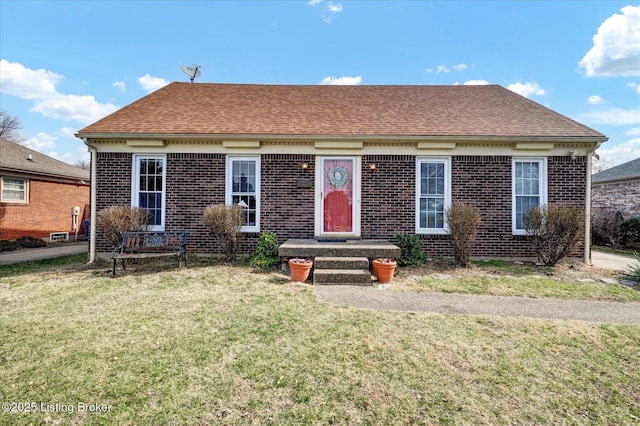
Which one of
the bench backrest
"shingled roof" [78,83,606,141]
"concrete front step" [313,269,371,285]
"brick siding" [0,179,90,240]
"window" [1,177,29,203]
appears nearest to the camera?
"concrete front step" [313,269,371,285]

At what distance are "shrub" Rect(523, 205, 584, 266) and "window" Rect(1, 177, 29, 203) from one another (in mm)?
17817

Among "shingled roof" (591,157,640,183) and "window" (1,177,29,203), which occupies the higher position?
"shingled roof" (591,157,640,183)

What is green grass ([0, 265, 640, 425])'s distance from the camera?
2410 millimetres

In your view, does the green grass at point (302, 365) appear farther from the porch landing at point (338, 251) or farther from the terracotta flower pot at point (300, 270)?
the porch landing at point (338, 251)

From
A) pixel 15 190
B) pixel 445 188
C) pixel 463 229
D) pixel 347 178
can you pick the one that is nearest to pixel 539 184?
pixel 445 188

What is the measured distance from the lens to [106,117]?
859 cm

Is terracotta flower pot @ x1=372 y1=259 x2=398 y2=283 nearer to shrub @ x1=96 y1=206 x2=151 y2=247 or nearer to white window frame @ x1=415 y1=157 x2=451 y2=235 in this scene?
white window frame @ x1=415 y1=157 x2=451 y2=235

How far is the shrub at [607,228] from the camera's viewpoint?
12.5 metres

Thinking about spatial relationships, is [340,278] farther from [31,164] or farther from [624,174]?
[624,174]

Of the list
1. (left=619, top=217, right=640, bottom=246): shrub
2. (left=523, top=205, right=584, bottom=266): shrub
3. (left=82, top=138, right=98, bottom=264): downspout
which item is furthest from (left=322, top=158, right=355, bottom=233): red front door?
(left=619, top=217, right=640, bottom=246): shrub

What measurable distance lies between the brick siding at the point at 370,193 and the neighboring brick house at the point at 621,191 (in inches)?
343

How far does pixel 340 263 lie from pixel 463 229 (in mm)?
3162

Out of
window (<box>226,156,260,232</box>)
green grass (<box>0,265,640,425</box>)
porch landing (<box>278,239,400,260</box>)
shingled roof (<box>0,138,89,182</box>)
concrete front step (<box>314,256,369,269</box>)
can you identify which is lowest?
green grass (<box>0,265,640,425</box>)

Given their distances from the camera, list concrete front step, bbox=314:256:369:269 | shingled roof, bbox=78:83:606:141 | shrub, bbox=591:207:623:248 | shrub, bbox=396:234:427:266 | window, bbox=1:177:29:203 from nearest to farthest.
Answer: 1. concrete front step, bbox=314:256:369:269
2. shrub, bbox=396:234:427:266
3. shingled roof, bbox=78:83:606:141
4. window, bbox=1:177:29:203
5. shrub, bbox=591:207:623:248
